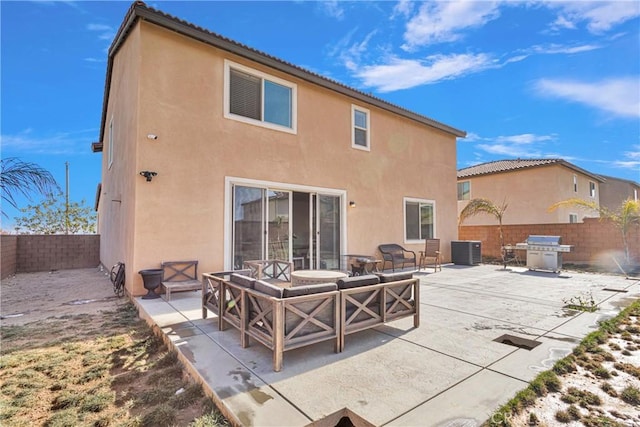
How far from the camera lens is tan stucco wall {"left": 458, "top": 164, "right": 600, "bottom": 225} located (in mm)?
17484

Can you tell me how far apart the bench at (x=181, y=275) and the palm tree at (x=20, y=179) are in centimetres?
262

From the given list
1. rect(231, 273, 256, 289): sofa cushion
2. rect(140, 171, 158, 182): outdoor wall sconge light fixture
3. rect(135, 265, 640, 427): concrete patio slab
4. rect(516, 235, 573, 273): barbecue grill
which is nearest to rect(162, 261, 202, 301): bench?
rect(135, 265, 640, 427): concrete patio slab

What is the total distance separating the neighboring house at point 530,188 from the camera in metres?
17.5

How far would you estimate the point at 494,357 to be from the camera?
3.46m

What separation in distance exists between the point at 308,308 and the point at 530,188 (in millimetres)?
19346

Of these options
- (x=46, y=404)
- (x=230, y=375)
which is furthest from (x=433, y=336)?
(x=46, y=404)

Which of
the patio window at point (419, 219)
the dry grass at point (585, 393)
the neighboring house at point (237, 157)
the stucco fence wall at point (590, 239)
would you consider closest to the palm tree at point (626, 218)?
the stucco fence wall at point (590, 239)

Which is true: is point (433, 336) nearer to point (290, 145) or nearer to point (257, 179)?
point (257, 179)

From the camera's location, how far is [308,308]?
345cm

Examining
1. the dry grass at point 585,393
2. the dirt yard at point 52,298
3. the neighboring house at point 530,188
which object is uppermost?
the neighboring house at point 530,188

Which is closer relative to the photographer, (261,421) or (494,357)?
(261,421)

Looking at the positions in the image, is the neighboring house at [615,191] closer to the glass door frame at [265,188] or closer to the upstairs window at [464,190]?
the upstairs window at [464,190]

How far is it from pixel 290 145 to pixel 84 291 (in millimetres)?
6698

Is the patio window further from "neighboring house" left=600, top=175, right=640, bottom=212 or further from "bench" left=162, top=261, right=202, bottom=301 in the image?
"neighboring house" left=600, top=175, right=640, bottom=212
